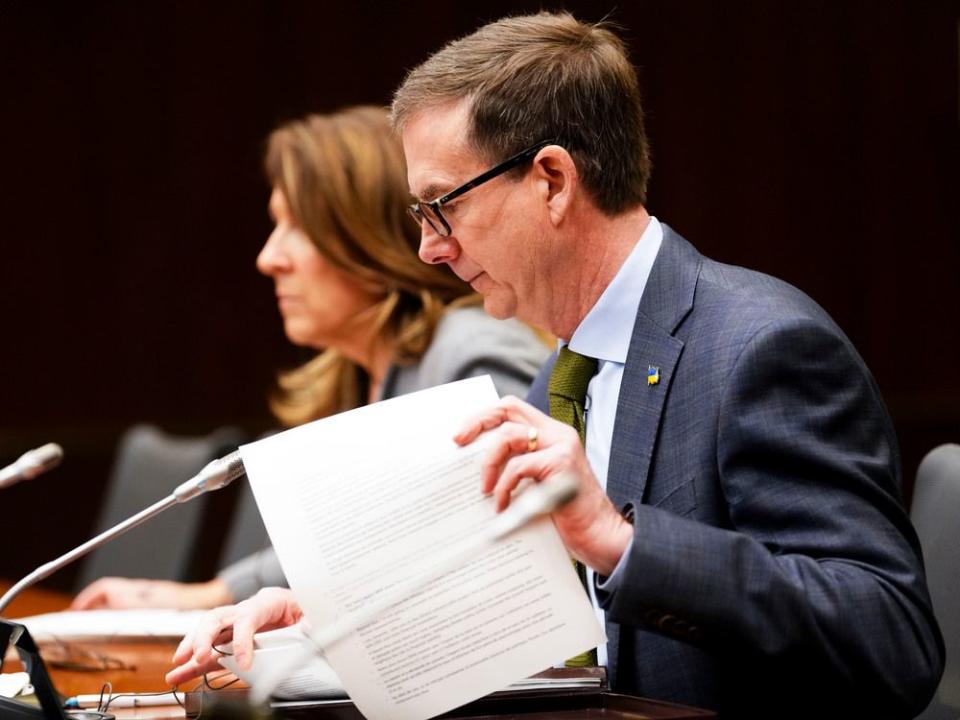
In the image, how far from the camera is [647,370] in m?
1.58

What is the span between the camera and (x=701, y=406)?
58.8 inches

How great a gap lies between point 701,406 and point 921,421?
349cm

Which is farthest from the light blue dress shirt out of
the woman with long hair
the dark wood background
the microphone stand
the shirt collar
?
the dark wood background

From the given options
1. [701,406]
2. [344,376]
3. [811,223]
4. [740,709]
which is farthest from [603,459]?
[811,223]

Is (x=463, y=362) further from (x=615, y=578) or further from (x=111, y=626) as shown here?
(x=615, y=578)

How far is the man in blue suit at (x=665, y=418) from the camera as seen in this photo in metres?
1.29

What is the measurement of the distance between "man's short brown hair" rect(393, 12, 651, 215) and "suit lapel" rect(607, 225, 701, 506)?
0.13 metres

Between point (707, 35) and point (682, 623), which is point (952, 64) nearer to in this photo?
point (707, 35)

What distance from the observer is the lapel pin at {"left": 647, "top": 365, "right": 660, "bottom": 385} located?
1.56 meters

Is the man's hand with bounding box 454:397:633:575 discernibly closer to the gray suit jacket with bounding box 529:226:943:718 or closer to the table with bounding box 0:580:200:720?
the gray suit jacket with bounding box 529:226:943:718

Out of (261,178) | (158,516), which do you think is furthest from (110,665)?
(261,178)

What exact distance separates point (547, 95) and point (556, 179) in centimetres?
11

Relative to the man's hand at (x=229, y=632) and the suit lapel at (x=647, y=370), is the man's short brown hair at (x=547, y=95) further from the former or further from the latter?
the man's hand at (x=229, y=632)

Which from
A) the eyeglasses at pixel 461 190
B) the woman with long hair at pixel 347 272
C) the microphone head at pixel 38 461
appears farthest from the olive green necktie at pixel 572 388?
the woman with long hair at pixel 347 272
